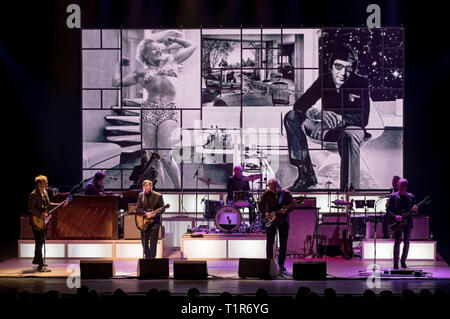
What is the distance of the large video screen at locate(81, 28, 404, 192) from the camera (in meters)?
15.8

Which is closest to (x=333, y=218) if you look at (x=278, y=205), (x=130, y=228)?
(x=278, y=205)

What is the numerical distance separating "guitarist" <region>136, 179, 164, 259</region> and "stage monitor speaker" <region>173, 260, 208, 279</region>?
44.0 inches

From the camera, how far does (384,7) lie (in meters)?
15.4

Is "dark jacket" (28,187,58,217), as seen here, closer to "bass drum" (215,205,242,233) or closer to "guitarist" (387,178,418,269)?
"bass drum" (215,205,242,233)

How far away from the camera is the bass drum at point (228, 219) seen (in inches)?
499

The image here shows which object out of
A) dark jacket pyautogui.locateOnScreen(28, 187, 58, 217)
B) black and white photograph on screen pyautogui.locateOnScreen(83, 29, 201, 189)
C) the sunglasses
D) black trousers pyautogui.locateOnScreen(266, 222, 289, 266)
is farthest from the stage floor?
the sunglasses

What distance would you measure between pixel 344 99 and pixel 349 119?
490mm

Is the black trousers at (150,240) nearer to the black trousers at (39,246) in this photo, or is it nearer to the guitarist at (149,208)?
the guitarist at (149,208)

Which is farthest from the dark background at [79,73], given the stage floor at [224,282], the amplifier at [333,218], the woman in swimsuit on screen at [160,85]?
the stage floor at [224,282]

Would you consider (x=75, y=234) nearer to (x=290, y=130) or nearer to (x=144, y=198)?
(x=144, y=198)

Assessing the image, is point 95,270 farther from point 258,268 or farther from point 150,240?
point 258,268

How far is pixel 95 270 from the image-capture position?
1074 centimetres

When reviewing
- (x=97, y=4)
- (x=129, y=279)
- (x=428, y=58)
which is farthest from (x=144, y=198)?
(x=428, y=58)
